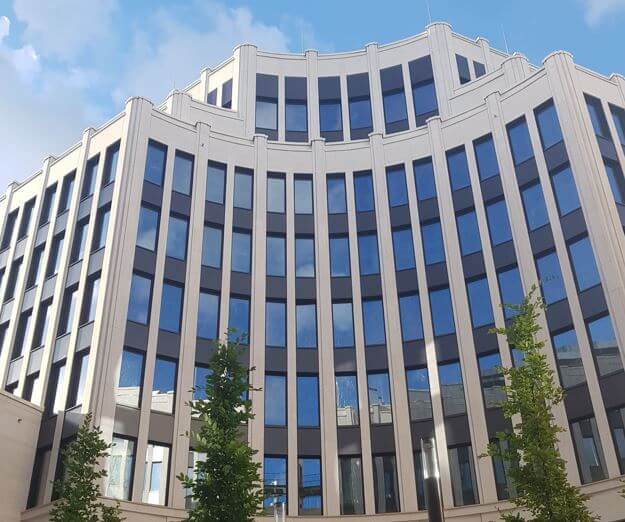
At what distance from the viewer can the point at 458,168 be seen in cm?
3988

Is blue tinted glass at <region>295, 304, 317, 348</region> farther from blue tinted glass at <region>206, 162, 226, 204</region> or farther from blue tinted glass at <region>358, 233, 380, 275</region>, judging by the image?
blue tinted glass at <region>206, 162, 226, 204</region>

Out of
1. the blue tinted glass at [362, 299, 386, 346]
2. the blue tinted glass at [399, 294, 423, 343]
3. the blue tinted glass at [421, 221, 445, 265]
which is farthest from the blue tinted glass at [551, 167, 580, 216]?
the blue tinted glass at [362, 299, 386, 346]

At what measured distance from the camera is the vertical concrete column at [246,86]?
45625mm

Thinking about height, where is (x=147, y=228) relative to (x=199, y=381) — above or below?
above

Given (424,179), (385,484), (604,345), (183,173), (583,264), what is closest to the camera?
(604,345)

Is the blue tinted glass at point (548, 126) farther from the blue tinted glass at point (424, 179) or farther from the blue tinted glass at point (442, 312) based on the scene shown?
the blue tinted glass at point (442, 312)

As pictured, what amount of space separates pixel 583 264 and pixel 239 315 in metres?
17.7

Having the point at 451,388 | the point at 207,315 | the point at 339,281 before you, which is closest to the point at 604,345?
the point at 451,388

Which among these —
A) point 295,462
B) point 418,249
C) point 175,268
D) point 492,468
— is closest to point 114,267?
point 175,268

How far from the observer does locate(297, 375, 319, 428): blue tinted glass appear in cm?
3541

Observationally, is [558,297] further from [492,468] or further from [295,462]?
[295,462]

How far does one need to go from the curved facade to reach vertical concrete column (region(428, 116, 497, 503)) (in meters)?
0.09

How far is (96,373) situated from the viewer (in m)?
31.9

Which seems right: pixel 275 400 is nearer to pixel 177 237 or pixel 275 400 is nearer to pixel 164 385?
pixel 164 385
